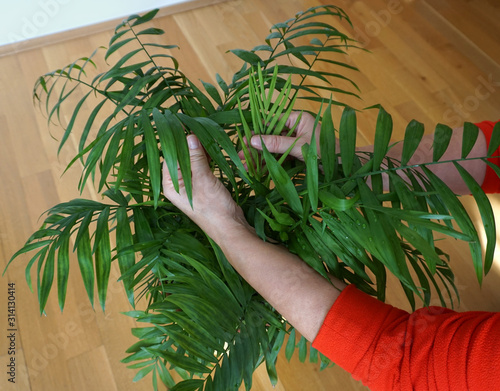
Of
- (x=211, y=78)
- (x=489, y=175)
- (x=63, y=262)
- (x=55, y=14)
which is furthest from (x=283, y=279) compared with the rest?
(x=55, y=14)

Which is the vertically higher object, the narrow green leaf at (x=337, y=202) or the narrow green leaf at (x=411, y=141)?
the narrow green leaf at (x=411, y=141)

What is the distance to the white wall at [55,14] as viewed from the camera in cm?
201

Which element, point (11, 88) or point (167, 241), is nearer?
point (167, 241)

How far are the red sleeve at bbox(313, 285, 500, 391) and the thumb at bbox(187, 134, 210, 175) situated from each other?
0.27 m

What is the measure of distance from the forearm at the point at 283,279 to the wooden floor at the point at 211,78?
743 mm

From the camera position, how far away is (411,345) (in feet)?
1.93

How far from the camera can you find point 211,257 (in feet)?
2.54

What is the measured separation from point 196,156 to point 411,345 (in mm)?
387

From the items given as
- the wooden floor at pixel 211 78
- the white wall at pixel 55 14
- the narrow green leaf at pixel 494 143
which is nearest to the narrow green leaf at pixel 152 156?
the narrow green leaf at pixel 494 143

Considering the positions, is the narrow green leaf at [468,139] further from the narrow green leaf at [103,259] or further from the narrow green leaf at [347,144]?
the narrow green leaf at [103,259]

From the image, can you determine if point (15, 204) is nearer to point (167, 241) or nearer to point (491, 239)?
point (167, 241)

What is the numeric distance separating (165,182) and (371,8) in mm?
1949

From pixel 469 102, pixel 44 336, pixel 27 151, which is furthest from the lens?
pixel 469 102

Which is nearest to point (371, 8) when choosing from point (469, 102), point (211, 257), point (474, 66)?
point (474, 66)
